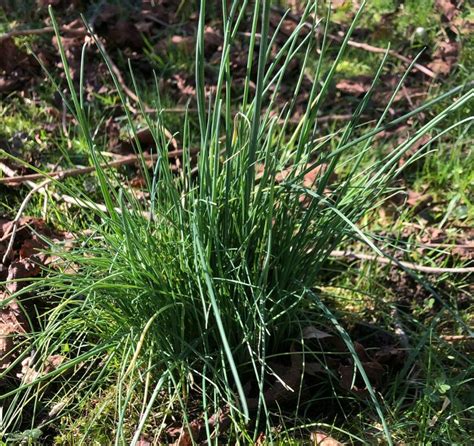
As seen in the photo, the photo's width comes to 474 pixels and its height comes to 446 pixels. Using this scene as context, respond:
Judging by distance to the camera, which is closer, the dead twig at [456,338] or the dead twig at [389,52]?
the dead twig at [456,338]

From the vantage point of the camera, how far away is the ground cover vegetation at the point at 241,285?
1.52 meters

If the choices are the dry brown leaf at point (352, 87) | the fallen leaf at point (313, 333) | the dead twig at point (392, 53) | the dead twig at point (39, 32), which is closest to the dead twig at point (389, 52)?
the dead twig at point (392, 53)

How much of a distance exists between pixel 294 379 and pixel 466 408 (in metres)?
0.41

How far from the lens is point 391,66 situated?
307 centimetres

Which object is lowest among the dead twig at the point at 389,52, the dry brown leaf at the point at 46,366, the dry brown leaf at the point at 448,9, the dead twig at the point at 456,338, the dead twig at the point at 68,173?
the dry brown leaf at the point at 46,366

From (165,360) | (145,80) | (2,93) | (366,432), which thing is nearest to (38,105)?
(2,93)

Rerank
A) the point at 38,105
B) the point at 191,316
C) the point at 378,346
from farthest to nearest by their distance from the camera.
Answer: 1. the point at 38,105
2. the point at 378,346
3. the point at 191,316

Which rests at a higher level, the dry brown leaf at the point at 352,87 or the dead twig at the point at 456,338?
the dry brown leaf at the point at 352,87

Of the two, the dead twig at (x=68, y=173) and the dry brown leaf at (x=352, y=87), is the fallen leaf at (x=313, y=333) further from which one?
the dry brown leaf at (x=352, y=87)

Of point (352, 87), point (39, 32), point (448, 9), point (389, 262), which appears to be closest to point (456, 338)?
point (389, 262)

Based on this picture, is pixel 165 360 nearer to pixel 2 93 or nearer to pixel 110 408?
pixel 110 408

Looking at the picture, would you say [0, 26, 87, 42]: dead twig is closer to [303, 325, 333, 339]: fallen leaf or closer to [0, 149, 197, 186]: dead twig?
[0, 149, 197, 186]: dead twig

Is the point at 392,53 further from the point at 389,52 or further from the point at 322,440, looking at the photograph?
the point at 322,440

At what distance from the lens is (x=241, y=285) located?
1583 mm
